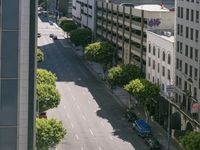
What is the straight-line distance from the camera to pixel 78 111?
108 meters

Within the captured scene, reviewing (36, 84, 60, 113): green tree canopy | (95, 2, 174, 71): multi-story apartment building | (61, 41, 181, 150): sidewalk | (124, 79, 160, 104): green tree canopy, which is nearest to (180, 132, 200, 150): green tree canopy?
(61, 41, 181, 150): sidewalk

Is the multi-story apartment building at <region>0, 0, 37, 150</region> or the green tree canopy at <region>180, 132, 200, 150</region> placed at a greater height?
the multi-story apartment building at <region>0, 0, 37, 150</region>

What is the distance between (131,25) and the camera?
412 ft

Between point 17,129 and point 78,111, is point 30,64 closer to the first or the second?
point 17,129

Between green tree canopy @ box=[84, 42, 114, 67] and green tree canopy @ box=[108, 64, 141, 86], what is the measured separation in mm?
25736

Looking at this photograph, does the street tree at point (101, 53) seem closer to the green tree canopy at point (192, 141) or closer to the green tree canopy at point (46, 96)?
the green tree canopy at point (46, 96)

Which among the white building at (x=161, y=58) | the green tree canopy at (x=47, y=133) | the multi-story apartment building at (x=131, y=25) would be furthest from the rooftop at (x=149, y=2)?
the green tree canopy at (x=47, y=133)

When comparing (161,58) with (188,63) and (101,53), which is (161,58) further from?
(101,53)

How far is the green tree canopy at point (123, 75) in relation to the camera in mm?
112625

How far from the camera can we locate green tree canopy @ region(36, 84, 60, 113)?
88250 mm

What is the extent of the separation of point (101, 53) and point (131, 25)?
16.6m

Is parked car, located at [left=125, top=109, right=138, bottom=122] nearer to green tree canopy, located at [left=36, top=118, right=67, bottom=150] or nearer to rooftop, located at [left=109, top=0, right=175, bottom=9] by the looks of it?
green tree canopy, located at [left=36, top=118, right=67, bottom=150]

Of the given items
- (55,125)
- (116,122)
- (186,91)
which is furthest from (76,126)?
(55,125)

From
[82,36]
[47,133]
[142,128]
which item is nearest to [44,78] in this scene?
[142,128]
